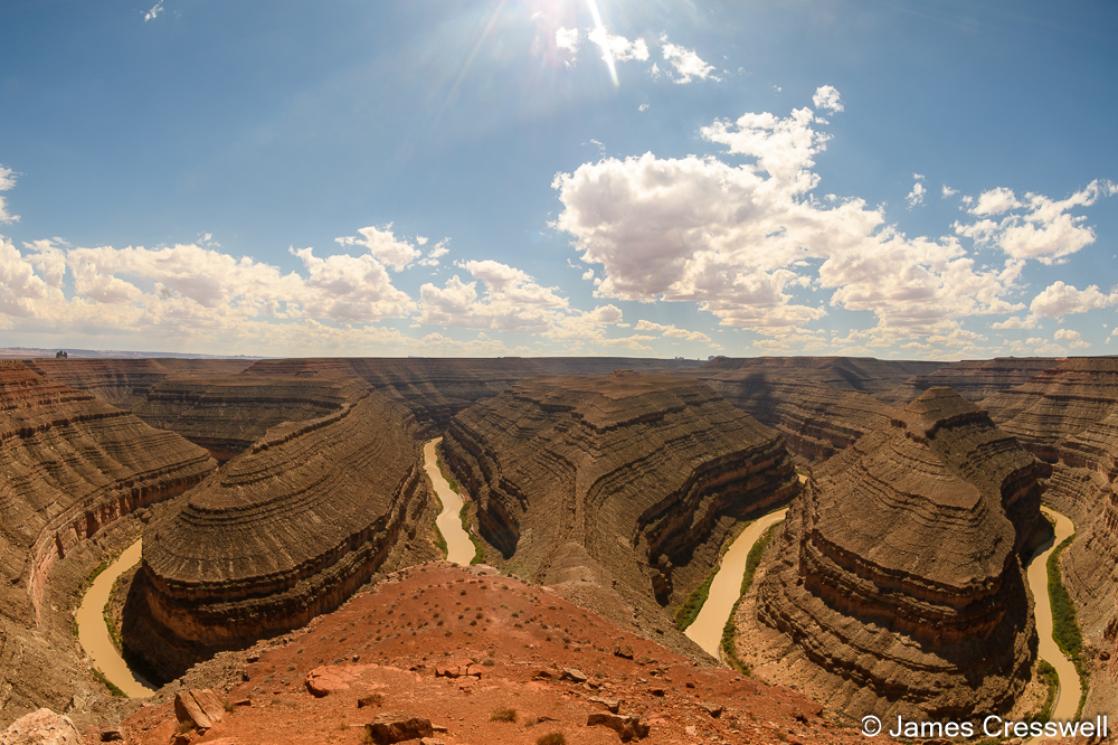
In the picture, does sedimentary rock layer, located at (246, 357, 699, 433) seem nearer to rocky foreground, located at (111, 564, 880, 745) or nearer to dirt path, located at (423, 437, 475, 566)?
dirt path, located at (423, 437, 475, 566)

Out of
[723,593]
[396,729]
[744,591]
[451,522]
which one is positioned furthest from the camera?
[451,522]

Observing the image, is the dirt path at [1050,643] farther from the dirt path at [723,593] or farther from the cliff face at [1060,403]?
the cliff face at [1060,403]

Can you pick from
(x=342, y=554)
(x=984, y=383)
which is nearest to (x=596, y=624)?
(x=342, y=554)

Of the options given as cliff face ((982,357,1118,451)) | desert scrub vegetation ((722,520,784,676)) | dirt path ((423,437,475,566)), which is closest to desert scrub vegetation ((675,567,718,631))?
desert scrub vegetation ((722,520,784,676))

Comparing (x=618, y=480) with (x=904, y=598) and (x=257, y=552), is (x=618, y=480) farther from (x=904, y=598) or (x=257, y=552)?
(x=257, y=552)

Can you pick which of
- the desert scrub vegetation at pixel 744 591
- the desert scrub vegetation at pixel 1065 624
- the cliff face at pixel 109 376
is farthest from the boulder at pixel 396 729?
the cliff face at pixel 109 376

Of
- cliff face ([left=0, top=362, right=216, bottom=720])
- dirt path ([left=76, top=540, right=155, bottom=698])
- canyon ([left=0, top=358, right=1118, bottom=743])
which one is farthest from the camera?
dirt path ([left=76, top=540, right=155, bottom=698])

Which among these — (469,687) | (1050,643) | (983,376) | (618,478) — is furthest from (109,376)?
(983,376)
